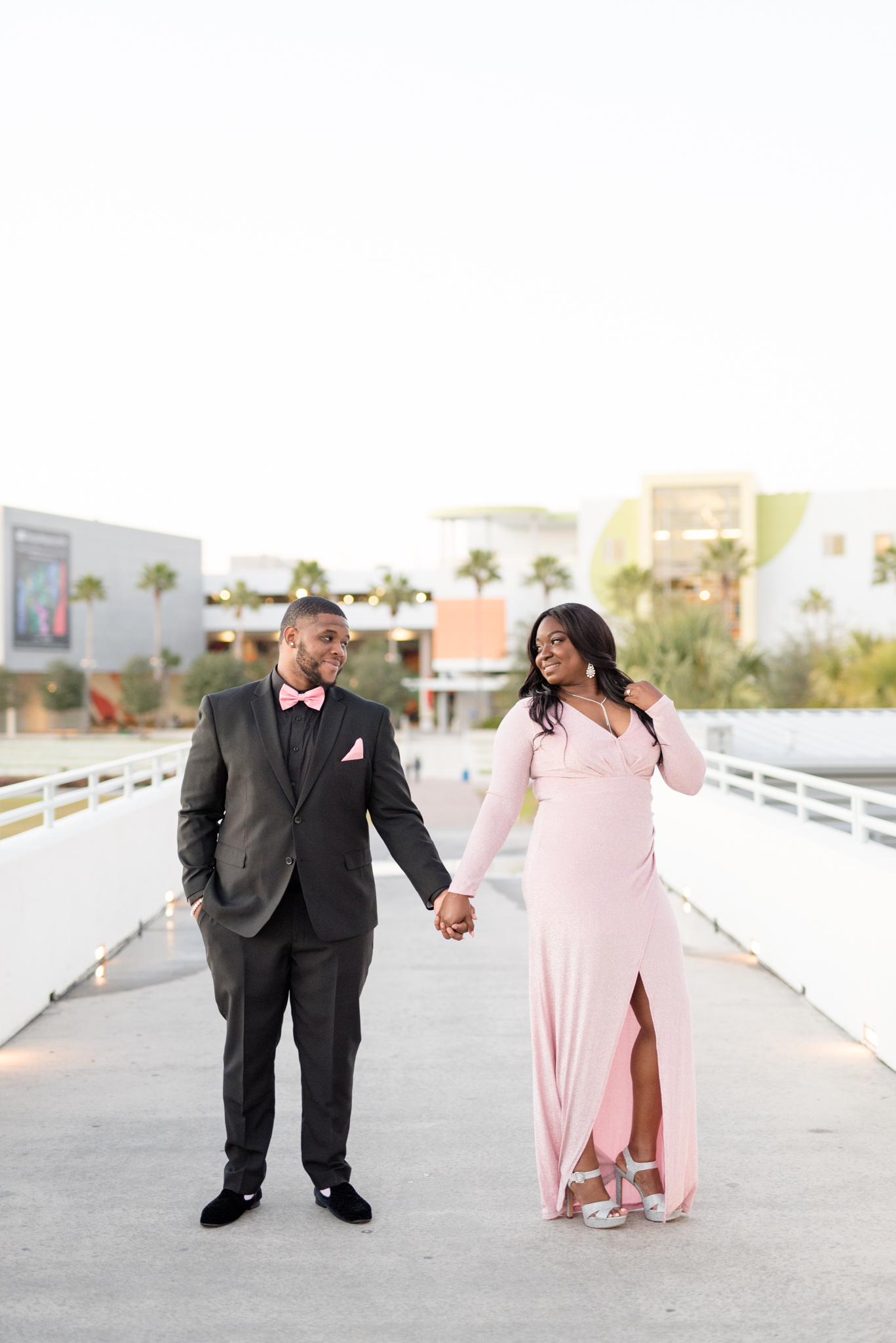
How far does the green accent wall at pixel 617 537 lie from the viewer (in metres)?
66.7

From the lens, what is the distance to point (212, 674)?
83625 millimetres

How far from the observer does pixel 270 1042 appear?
3527mm

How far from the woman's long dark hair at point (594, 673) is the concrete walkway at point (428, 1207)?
1.42 metres

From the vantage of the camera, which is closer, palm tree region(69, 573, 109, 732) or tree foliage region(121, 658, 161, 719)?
palm tree region(69, 573, 109, 732)

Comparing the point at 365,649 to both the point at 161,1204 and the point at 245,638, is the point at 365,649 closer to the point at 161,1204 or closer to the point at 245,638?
the point at 245,638

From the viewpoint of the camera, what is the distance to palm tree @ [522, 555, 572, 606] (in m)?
76.1

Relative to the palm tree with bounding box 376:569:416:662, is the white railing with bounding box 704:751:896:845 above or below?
below

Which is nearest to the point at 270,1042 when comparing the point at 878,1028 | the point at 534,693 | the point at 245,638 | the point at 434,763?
the point at 534,693

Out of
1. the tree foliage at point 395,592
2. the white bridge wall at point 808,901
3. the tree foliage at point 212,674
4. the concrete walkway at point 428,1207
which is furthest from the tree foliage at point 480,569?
the concrete walkway at point 428,1207

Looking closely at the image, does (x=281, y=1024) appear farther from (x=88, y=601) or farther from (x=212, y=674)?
(x=88, y=601)

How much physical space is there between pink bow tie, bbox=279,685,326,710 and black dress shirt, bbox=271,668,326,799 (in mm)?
12

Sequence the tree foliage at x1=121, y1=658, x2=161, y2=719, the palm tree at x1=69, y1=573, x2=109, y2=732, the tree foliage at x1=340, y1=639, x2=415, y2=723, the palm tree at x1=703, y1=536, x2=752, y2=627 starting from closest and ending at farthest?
the palm tree at x1=703, y1=536, x2=752, y2=627
the tree foliage at x1=340, y1=639, x2=415, y2=723
the palm tree at x1=69, y1=573, x2=109, y2=732
the tree foliage at x1=121, y1=658, x2=161, y2=719

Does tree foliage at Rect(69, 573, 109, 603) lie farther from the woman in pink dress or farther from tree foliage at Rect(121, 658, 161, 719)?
the woman in pink dress

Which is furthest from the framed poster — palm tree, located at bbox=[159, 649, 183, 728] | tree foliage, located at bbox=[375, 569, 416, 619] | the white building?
the white building
